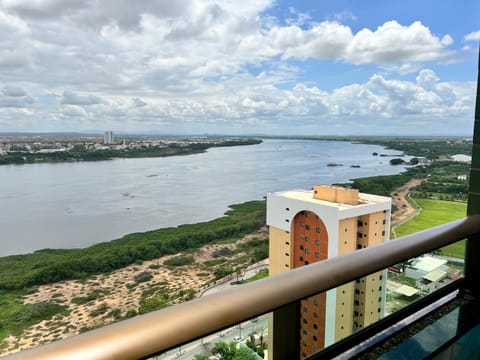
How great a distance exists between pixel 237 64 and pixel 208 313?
10.6 m

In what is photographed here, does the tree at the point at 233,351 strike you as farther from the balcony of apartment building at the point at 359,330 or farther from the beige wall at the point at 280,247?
the beige wall at the point at 280,247

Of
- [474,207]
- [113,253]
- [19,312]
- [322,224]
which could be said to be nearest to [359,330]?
[474,207]

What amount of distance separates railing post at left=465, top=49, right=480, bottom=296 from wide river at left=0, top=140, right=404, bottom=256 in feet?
30.1

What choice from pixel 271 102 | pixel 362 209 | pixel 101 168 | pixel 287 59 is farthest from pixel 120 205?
pixel 362 209

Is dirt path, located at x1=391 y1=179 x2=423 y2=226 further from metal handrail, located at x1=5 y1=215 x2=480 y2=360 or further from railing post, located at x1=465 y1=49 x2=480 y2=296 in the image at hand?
metal handrail, located at x1=5 y1=215 x2=480 y2=360

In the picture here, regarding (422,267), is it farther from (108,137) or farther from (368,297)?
(108,137)

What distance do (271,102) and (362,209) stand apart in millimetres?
7309

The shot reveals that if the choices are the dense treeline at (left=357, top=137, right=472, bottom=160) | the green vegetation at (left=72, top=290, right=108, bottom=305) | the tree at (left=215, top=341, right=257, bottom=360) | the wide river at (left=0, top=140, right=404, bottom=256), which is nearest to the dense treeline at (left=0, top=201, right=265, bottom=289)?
the wide river at (left=0, top=140, right=404, bottom=256)

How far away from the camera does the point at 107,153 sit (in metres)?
13.8

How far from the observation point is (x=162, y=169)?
21000 mm

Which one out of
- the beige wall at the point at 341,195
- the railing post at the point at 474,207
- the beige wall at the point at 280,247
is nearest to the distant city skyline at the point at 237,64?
the railing post at the point at 474,207

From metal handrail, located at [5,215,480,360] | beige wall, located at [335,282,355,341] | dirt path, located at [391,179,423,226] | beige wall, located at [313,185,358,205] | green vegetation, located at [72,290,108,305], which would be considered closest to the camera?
metal handrail, located at [5,215,480,360]

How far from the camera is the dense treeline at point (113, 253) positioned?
24.2 ft

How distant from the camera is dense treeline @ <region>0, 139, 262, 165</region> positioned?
7914 millimetres
